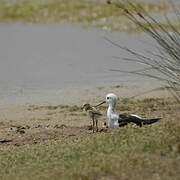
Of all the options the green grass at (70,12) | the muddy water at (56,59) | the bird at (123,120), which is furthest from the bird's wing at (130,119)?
the green grass at (70,12)

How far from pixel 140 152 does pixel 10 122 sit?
5609 mm

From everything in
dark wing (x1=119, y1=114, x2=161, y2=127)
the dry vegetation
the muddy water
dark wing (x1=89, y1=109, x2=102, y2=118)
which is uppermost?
the muddy water

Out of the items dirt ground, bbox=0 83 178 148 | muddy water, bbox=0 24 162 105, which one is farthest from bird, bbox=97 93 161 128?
muddy water, bbox=0 24 162 105

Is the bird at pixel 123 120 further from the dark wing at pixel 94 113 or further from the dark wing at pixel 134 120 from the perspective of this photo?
the dark wing at pixel 94 113

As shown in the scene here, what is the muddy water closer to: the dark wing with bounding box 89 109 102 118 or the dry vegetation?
the dark wing with bounding box 89 109 102 118

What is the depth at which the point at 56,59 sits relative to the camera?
1927 cm

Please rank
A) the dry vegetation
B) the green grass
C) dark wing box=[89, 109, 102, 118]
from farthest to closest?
the green grass, dark wing box=[89, 109, 102, 118], the dry vegetation

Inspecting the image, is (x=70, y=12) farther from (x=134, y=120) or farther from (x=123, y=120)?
(x=134, y=120)

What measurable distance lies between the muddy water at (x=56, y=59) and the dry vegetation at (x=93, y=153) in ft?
12.3

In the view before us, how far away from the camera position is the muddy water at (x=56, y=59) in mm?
16547

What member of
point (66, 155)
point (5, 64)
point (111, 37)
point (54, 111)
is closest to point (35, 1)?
point (111, 37)

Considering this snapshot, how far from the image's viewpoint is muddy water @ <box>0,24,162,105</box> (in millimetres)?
16547

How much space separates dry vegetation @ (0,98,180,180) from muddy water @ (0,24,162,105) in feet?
12.3

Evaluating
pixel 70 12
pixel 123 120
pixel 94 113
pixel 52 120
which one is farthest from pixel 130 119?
pixel 70 12
